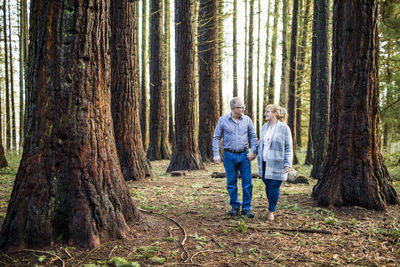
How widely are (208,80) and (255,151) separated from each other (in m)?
8.42

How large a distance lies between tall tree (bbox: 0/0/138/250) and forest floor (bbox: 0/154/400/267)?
27 centimetres

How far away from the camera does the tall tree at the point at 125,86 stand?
7836 mm

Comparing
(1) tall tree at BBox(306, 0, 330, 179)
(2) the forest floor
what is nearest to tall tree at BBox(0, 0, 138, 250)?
(2) the forest floor

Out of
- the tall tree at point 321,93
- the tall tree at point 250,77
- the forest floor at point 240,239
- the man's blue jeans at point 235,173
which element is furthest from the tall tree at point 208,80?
the tall tree at point 250,77

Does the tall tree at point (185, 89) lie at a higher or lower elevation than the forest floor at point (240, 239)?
higher

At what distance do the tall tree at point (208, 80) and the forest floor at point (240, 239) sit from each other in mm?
7136

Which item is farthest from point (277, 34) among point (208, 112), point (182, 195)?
point (182, 195)

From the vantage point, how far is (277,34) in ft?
74.5

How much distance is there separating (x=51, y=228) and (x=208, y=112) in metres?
10.4

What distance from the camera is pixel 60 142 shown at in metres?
3.70

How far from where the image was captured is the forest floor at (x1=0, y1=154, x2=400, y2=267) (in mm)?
3479

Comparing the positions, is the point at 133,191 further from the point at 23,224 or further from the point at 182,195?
the point at 23,224

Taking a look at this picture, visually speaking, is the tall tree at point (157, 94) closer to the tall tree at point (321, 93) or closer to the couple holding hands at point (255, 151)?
the tall tree at point (321, 93)

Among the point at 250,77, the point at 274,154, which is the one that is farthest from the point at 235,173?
the point at 250,77
